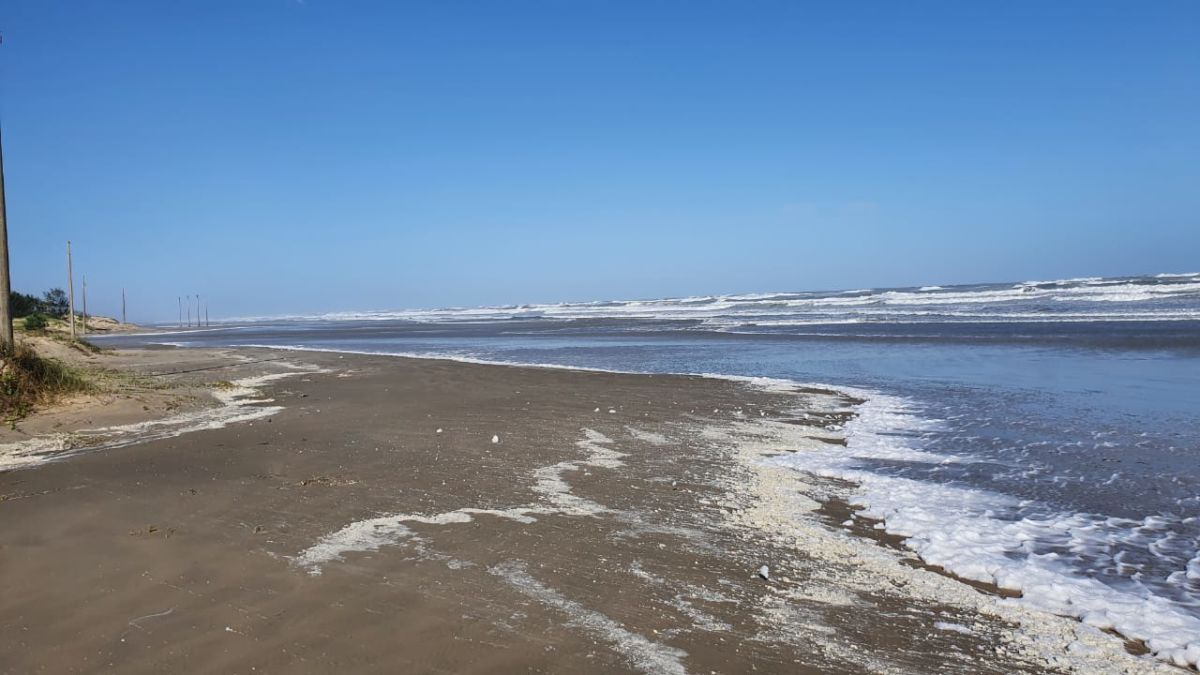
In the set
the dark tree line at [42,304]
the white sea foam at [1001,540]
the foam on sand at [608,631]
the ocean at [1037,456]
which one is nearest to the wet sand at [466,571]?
the foam on sand at [608,631]

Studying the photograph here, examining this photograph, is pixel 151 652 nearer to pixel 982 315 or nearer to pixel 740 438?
pixel 740 438

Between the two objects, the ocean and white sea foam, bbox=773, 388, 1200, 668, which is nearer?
white sea foam, bbox=773, 388, 1200, 668

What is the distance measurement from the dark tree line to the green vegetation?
3253cm

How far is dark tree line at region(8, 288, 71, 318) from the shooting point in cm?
4156

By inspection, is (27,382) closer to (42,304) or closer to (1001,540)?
(1001,540)

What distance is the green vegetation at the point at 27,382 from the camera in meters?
9.02

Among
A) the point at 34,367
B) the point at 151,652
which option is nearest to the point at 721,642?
the point at 151,652

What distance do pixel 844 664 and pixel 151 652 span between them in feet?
10.5

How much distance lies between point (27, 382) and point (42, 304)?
49367 millimetres

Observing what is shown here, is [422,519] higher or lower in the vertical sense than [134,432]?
lower

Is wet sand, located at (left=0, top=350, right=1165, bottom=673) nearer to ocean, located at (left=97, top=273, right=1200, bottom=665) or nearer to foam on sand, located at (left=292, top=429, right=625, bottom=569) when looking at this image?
foam on sand, located at (left=292, top=429, right=625, bottom=569)

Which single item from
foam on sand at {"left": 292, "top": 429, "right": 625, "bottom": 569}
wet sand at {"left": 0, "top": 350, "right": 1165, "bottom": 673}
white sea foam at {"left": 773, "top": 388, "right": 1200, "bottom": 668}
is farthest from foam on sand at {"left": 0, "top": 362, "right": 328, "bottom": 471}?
white sea foam at {"left": 773, "top": 388, "right": 1200, "bottom": 668}

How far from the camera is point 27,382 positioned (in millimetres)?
9477

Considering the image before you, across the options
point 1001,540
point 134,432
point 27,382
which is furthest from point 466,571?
point 27,382
